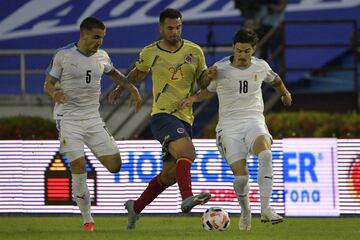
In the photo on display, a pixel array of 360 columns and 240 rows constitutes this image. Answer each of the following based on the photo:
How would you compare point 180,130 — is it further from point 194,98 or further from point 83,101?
point 83,101

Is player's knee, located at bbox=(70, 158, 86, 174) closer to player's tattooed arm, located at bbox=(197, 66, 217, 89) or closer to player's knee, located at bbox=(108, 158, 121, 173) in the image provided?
player's knee, located at bbox=(108, 158, 121, 173)

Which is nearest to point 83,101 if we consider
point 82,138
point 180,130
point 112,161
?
point 82,138

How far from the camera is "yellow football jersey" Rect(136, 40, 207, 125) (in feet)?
54.8

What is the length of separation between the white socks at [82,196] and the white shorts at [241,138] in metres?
1.64

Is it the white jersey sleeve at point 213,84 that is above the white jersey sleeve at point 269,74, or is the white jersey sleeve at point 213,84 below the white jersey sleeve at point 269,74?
below

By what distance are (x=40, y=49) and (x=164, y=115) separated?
1098 centimetres

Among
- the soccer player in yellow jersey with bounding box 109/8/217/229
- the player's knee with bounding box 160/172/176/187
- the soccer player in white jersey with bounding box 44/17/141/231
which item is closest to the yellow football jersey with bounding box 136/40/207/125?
the soccer player in yellow jersey with bounding box 109/8/217/229

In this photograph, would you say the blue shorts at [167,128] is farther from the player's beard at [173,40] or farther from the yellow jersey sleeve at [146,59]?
the player's beard at [173,40]

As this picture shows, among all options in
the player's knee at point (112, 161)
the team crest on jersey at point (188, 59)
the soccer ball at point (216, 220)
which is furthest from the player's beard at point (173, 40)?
the soccer ball at point (216, 220)

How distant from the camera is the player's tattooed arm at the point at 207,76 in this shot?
1664 cm

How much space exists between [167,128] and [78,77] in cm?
117

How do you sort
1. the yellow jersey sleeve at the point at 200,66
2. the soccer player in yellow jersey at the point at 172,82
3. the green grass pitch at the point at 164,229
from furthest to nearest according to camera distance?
the yellow jersey sleeve at the point at 200,66
the soccer player in yellow jersey at the point at 172,82
the green grass pitch at the point at 164,229

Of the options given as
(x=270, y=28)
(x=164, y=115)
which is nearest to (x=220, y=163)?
(x=164, y=115)

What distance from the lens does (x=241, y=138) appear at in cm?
1661
